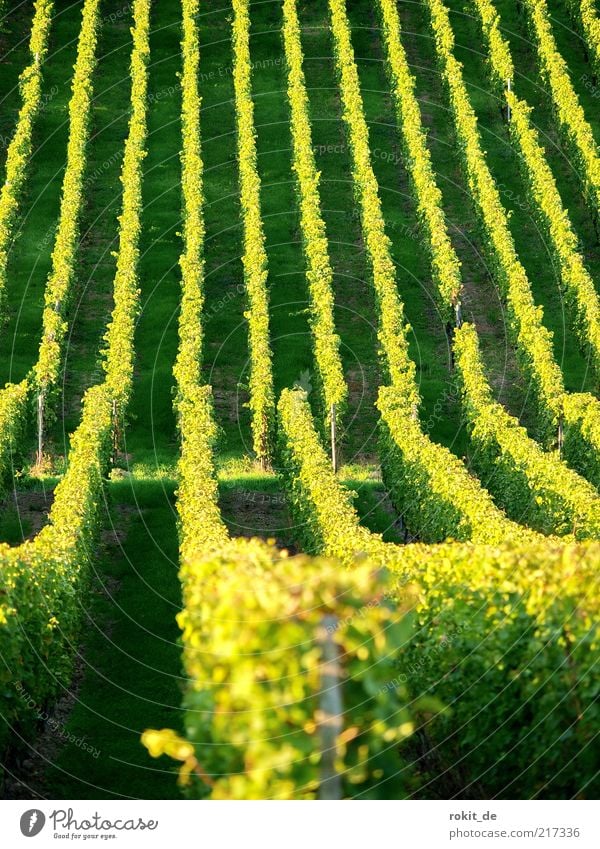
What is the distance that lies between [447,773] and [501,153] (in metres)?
48.3

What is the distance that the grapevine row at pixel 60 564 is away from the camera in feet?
75.5

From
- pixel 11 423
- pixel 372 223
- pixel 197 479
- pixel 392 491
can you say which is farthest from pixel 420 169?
pixel 197 479

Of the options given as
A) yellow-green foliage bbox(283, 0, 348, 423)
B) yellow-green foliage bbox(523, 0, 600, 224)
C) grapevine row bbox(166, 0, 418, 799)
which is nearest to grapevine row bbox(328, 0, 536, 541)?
yellow-green foliage bbox(283, 0, 348, 423)

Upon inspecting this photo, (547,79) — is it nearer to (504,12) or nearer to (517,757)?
(504,12)

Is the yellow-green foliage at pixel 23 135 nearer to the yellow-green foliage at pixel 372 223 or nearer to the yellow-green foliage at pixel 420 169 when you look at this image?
the yellow-green foliage at pixel 372 223

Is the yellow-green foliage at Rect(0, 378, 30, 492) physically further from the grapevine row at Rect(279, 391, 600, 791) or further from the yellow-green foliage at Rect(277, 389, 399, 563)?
the grapevine row at Rect(279, 391, 600, 791)

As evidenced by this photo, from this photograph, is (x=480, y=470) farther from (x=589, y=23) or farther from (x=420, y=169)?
(x=589, y=23)

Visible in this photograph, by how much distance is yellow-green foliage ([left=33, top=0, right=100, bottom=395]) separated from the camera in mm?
46094

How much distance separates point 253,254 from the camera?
52.9 m

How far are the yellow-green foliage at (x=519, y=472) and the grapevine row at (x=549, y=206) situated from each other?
5.68 metres

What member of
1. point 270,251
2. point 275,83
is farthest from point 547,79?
point 270,251

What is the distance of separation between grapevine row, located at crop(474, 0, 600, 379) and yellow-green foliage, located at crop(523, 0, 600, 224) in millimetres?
1575

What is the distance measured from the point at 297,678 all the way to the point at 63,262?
140ft

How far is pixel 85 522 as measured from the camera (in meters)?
31.7
